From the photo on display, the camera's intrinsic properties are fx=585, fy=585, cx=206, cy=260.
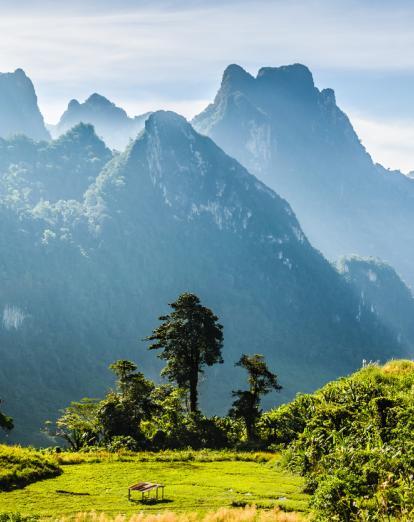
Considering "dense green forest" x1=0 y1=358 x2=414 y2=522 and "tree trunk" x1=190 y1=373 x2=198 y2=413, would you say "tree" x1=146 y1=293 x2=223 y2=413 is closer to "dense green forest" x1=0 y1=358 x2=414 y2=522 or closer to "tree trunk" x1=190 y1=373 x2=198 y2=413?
"tree trunk" x1=190 y1=373 x2=198 y2=413

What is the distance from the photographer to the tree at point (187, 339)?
37562 mm

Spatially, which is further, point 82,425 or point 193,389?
point 193,389

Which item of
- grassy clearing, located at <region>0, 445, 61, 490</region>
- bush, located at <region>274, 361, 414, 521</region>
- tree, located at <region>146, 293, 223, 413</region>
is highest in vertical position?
tree, located at <region>146, 293, 223, 413</region>

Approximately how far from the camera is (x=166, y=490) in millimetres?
20344

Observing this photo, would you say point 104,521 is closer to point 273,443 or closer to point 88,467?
point 88,467

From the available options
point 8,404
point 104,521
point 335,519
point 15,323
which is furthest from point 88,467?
point 15,323

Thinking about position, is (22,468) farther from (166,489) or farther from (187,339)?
(187,339)

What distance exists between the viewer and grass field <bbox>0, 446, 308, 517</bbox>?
688 inches

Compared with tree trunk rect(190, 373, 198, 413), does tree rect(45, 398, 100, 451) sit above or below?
below

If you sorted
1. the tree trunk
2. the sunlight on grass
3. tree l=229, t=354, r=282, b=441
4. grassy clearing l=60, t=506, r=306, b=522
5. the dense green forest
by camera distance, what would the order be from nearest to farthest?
the dense green forest → grassy clearing l=60, t=506, r=306, b=522 → the sunlight on grass → tree l=229, t=354, r=282, b=441 → the tree trunk

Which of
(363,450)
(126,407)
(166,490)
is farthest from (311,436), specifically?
(126,407)

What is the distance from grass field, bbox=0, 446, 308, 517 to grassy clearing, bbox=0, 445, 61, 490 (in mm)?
452

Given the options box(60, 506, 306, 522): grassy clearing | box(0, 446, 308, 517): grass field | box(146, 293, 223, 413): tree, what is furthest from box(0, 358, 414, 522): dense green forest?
box(146, 293, 223, 413): tree

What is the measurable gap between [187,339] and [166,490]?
1729 cm
